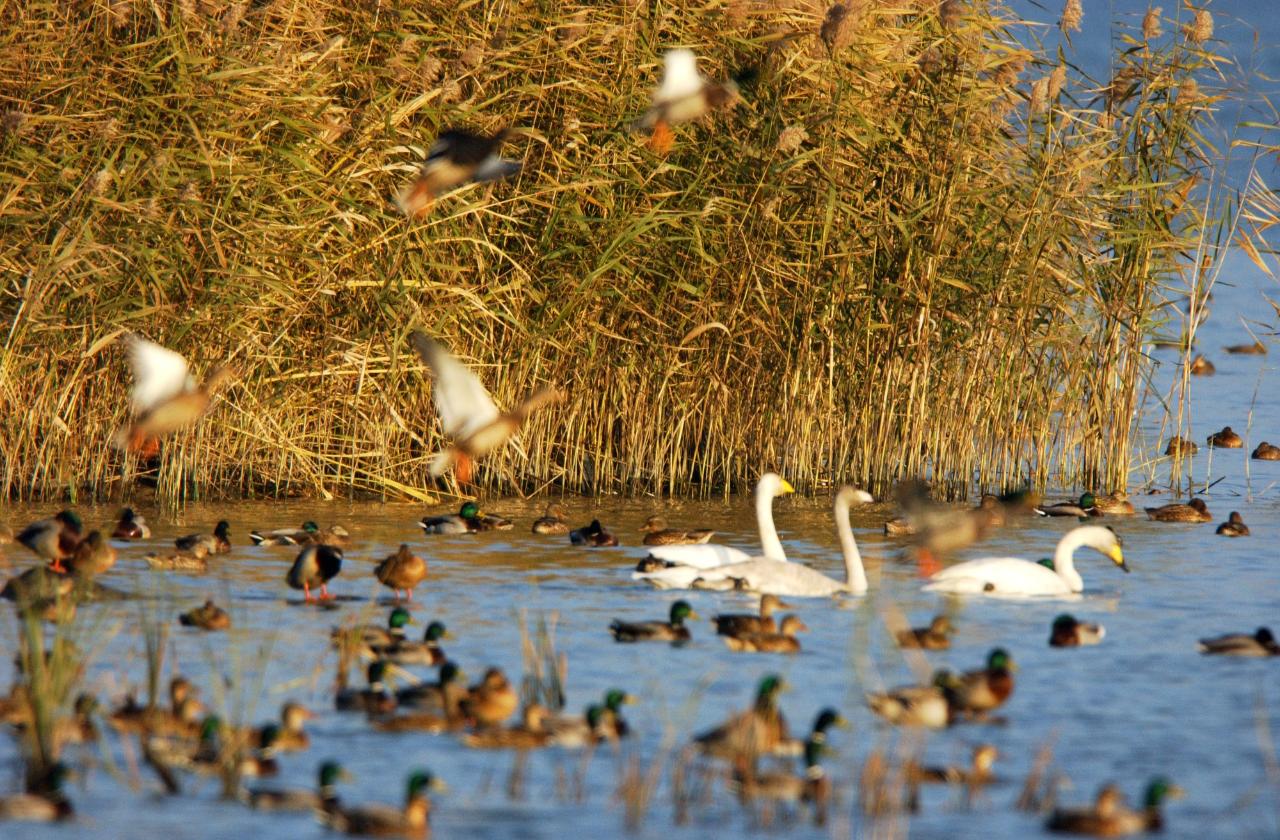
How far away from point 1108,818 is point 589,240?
27.1 feet

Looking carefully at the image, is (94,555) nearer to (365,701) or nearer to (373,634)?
(373,634)

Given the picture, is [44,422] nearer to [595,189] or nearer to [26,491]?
[26,491]

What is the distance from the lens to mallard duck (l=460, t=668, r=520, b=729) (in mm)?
8211

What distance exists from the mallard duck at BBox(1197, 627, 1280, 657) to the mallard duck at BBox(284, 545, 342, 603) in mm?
4708

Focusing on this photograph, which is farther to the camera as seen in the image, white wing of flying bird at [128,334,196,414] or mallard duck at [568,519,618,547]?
mallard duck at [568,519,618,547]

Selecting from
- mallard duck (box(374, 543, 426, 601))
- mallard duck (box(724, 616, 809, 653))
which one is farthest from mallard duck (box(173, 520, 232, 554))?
mallard duck (box(724, 616, 809, 653))

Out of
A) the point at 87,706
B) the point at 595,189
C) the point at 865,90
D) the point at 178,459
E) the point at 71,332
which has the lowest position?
the point at 87,706

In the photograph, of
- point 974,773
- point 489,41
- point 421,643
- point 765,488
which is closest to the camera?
point 974,773

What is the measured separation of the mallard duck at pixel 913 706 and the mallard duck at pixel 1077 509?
21.4 feet

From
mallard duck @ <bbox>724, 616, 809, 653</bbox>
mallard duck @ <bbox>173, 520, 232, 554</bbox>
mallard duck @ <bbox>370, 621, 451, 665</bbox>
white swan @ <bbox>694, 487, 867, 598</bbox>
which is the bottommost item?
mallard duck @ <bbox>370, 621, 451, 665</bbox>

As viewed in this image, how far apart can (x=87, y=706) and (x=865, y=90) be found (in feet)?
29.3

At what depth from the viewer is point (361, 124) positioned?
13.9 meters

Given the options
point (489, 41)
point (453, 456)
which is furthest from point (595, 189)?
point (453, 456)

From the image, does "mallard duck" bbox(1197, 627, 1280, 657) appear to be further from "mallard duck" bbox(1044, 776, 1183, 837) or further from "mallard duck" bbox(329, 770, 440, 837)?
"mallard duck" bbox(329, 770, 440, 837)
